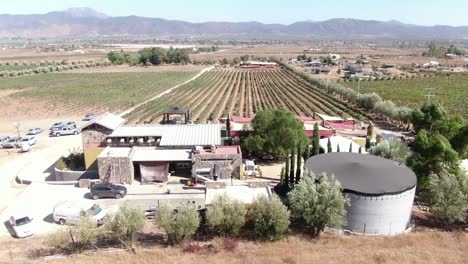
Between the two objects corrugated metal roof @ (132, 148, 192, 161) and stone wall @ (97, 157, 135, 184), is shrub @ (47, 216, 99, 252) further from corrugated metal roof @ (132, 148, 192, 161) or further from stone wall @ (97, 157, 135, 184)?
corrugated metal roof @ (132, 148, 192, 161)

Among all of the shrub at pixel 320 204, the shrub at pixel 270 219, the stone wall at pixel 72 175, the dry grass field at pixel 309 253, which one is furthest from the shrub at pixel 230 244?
the stone wall at pixel 72 175

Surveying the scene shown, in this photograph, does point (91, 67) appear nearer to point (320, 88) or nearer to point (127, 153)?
point (320, 88)

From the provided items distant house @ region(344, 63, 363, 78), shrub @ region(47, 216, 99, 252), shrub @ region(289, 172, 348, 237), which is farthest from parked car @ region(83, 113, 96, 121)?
distant house @ region(344, 63, 363, 78)

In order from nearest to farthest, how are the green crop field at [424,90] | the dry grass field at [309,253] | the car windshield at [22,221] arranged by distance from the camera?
the dry grass field at [309,253]
the car windshield at [22,221]
the green crop field at [424,90]

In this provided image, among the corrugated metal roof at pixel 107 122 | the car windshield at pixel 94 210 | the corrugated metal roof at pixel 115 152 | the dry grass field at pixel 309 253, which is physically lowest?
the dry grass field at pixel 309 253

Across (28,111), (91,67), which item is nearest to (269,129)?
(28,111)

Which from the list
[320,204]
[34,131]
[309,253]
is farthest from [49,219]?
[34,131]

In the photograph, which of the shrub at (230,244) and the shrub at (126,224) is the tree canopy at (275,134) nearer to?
the shrub at (230,244)
